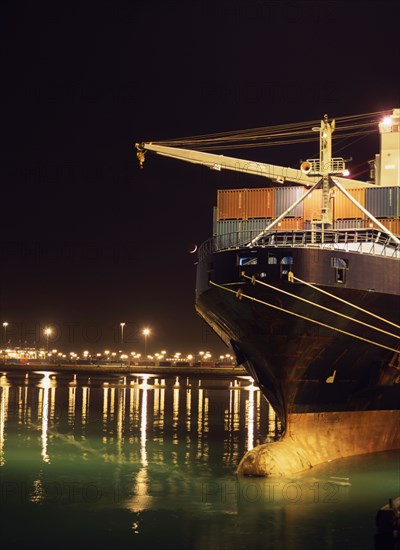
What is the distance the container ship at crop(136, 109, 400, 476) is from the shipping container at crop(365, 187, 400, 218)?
40 mm

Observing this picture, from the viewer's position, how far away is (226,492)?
2000 centimetres

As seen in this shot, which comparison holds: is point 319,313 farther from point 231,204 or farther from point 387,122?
point 387,122

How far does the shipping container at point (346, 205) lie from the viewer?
26391 mm

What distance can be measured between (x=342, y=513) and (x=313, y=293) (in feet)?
22.5

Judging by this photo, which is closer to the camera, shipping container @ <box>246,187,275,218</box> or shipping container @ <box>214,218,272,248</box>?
shipping container @ <box>214,218,272,248</box>

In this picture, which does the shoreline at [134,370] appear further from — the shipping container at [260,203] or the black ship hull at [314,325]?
the black ship hull at [314,325]

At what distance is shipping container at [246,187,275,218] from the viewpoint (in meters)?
27.6

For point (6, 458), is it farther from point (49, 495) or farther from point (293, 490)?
point (293, 490)

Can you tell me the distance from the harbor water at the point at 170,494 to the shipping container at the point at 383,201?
8.45 metres

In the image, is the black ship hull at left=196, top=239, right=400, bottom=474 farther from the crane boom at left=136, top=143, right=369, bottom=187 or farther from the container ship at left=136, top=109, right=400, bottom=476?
the crane boom at left=136, top=143, right=369, bottom=187

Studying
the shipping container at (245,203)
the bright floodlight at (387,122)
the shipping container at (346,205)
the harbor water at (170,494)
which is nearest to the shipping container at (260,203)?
the shipping container at (245,203)

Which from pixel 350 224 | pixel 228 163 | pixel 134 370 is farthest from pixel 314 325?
pixel 134 370

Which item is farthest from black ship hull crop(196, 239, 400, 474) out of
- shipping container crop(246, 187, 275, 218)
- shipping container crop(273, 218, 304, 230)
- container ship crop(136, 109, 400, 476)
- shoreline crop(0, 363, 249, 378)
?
shoreline crop(0, 363, 249, 378)

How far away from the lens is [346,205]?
26609 mm
